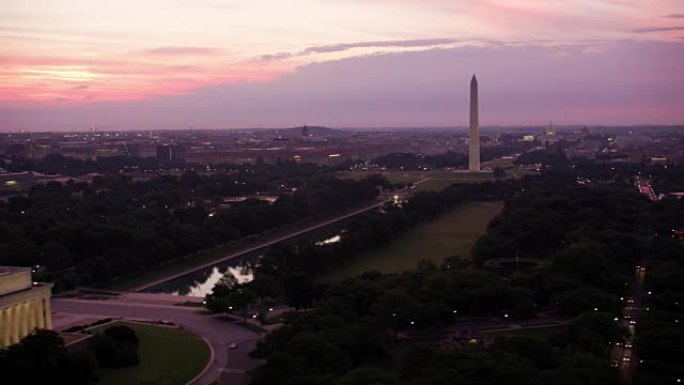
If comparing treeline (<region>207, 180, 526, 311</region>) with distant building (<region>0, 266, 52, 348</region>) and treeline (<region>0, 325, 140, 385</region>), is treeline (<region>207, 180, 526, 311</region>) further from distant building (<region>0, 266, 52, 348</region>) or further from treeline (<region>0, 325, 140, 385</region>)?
treeline (<region>0, 325, 140, 385</region>)

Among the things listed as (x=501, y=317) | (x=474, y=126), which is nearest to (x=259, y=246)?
(x=501, y=317)

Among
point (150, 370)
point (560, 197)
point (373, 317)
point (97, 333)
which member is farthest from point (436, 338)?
point (560, 197)

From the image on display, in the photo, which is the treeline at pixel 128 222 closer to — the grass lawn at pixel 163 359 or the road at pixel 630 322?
the grass lawn at pixel 163 359

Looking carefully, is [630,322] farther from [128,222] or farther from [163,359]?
[128,222]

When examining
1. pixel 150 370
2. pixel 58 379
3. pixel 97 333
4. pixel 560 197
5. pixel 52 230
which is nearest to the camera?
pixel 58 379

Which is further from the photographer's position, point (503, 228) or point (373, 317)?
point (503, 228)

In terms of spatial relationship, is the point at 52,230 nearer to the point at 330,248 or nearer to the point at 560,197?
the point at 330,248

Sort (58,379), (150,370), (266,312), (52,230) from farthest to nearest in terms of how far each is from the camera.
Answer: (52,230)
(266,312)
(150,370)
(58,379)
